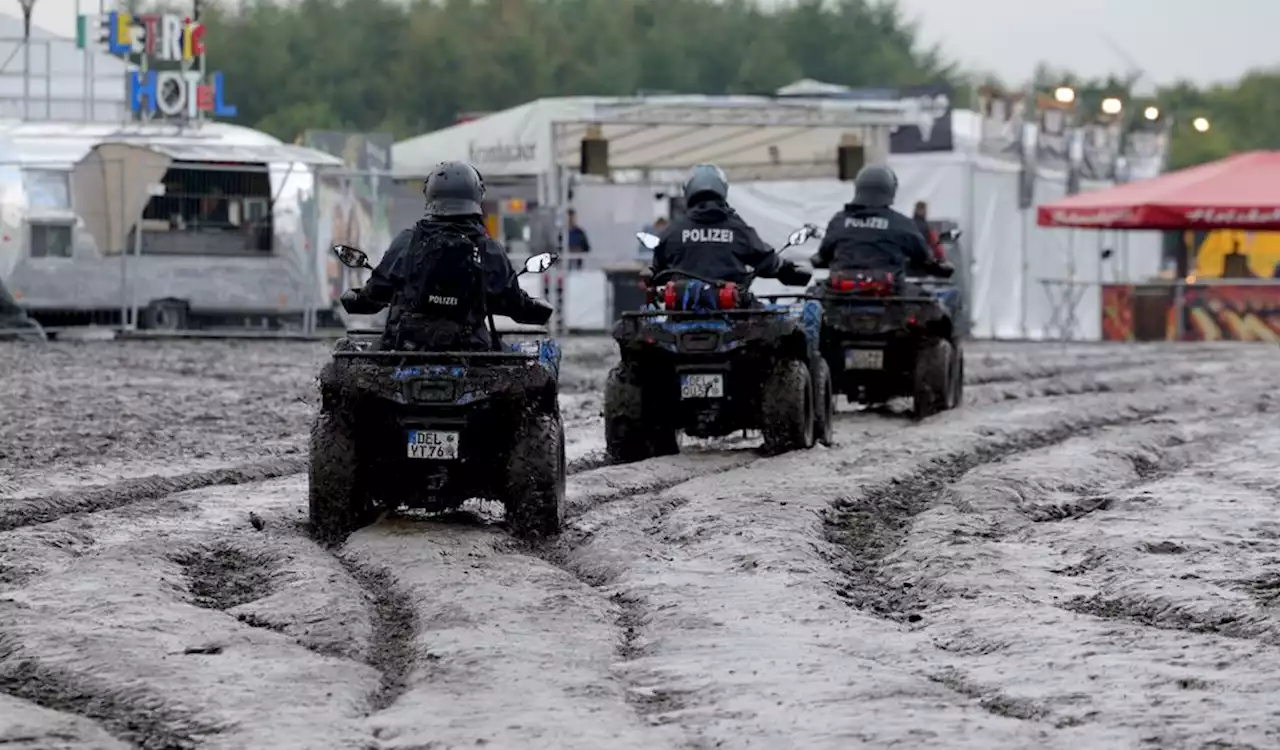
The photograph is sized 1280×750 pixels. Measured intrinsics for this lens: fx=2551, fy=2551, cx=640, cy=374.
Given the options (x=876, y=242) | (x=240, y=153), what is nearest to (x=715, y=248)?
(x=876, y=242)

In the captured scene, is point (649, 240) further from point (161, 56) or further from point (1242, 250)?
point (1242, 250)

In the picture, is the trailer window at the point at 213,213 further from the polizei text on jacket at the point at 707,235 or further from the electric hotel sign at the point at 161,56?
the polizei text on jacket at the point at 707,235

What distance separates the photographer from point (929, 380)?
19453 mm

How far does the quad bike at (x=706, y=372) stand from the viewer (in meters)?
15.5

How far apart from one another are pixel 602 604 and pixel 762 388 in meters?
6.09

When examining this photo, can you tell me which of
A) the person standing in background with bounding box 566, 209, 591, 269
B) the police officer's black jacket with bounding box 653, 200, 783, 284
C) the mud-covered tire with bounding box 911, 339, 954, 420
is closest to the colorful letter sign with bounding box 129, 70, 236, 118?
the person standing in background with bounding box 566, 209, 591, 269

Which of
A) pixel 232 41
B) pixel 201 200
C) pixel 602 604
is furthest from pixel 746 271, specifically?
pixel 232 41

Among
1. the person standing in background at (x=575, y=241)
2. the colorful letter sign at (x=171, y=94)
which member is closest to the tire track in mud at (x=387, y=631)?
the colorful letter sign at (x=171, y=94)

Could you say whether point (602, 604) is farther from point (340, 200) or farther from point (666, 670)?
point (340, 200)

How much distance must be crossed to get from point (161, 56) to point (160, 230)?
5998mm

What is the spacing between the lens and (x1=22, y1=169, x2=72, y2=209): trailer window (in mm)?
30078

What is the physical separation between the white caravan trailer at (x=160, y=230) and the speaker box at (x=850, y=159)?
21.5 ft

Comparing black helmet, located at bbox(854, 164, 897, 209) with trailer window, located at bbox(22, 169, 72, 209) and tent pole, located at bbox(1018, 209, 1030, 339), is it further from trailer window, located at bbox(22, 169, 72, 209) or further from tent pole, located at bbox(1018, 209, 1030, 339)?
tent pole, located at bbox(1018, 209, 1030, 339)

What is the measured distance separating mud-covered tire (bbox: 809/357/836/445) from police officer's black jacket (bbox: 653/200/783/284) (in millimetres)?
722
